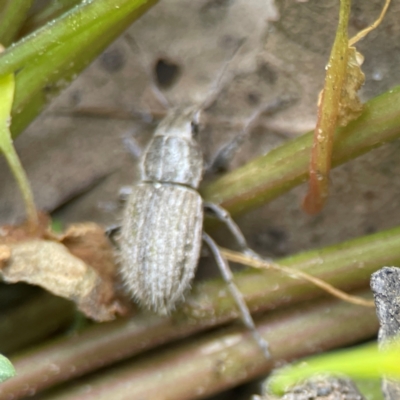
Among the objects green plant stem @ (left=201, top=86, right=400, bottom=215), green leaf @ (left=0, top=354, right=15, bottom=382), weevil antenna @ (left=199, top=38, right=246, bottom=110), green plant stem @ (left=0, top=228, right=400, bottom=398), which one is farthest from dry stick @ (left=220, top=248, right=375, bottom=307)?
green leaf @ (left=0, top=354, right=15, bottom=382)

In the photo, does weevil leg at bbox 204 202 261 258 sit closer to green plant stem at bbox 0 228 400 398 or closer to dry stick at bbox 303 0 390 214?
green plant stem at bbox 0 228 400 398

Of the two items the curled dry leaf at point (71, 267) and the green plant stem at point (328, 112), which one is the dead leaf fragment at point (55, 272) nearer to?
the curled dry leaf at point (71, 267)

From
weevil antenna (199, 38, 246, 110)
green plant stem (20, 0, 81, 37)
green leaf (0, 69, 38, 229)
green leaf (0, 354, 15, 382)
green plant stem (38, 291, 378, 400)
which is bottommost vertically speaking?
green plant stem (38, 291, 378, 400)

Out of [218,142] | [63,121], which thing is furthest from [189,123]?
[63,121]

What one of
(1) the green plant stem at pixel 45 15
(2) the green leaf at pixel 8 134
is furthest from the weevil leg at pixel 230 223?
(1) the green plant stem at pixel 45 15

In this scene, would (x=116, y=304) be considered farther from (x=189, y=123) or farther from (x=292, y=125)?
(x=292, y=125)

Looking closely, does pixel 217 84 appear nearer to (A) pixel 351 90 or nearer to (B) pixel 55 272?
(A) pixel 351 90
